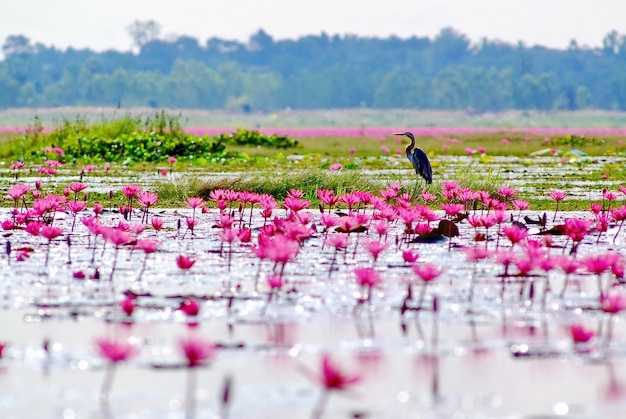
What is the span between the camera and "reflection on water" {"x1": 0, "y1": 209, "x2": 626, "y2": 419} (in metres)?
3.69

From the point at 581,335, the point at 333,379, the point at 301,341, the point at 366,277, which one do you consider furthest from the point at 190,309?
the point at 333,379

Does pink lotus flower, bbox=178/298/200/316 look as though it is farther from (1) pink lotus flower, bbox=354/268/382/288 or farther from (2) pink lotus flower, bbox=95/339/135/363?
(2) pink lotus flower, bbox=95/339/135/363

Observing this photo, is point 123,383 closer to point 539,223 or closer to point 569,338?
point 569,338

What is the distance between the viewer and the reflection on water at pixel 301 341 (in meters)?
3.69

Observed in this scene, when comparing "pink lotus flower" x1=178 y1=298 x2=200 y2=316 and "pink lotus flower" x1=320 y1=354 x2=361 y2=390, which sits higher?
"pink lotus flower" x1=320 y1=354 x2=361 y2=390

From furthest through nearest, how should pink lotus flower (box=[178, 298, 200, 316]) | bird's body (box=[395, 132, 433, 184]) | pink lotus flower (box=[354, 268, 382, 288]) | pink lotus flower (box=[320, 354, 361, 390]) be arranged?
1. bird's body (box=[395, 132, 433, 184])
2. pink lotus flower (box=[178, 298, 200, 316])
3. pink lotus flower (box=[354, 268, 382, 288])
4. pink lotus flower (box=[320, 354, 361, 390])

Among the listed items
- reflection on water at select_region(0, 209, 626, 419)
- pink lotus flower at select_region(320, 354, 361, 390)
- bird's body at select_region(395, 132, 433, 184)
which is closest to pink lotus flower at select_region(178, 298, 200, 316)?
reflection on water at select_region(0, 209, 626, 419)

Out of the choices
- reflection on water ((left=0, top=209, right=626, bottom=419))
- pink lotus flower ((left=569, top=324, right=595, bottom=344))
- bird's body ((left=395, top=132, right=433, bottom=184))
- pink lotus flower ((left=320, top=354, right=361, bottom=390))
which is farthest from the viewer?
bird's body ((left=395, top=132, right=433, bottom=184))

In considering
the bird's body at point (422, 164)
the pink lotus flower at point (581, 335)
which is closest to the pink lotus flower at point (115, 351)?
the pink lotus flower at point (581, 335)

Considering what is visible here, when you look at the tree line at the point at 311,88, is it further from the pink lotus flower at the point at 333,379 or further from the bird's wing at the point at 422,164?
the pink lotus flower at the point at 333,379

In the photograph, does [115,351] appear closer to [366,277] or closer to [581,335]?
[366,277]

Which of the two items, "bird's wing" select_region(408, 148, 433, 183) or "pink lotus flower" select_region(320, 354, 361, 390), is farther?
"bird's wing" select_region(408, 148, 433, 183)

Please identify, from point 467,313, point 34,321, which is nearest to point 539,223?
point 467,313

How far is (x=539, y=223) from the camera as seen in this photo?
9.36 metres
